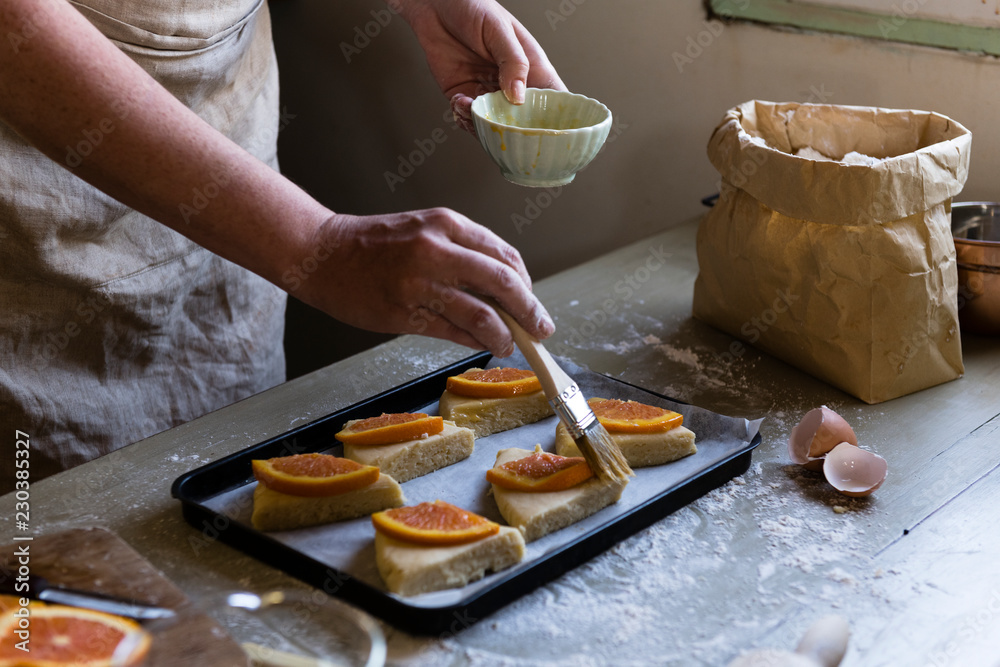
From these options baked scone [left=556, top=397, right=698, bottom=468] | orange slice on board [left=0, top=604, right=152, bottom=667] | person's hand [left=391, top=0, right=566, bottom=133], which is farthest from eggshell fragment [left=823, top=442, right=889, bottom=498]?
orange slice on board [left=0, top=604, right=152, bottom=667]

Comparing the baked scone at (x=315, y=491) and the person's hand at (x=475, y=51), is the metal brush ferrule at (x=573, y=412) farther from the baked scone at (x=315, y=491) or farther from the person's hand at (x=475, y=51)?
the person's hand at (x=475, y=51)

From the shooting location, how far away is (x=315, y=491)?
0.95m

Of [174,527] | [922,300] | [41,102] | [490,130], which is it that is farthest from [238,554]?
[922,300]

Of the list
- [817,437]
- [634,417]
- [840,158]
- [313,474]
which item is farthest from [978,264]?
[313,474]

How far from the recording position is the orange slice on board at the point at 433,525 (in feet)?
2.88

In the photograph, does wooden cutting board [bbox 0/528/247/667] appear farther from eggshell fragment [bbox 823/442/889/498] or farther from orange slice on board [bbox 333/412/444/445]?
eggshell fragment [bbox 823/442/889/498]

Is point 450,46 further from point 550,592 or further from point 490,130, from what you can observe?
point 550,592

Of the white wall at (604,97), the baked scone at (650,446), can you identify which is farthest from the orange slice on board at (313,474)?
the white wall at (604,97)

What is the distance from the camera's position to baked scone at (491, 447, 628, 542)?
0.95 metres

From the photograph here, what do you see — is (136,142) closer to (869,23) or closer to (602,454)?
(602,454)

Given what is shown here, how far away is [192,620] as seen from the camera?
2.45 feet

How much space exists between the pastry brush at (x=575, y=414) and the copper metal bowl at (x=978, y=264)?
0.71 meters

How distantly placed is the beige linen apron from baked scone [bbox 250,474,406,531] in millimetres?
562

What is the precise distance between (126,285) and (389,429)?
0.58 metres
